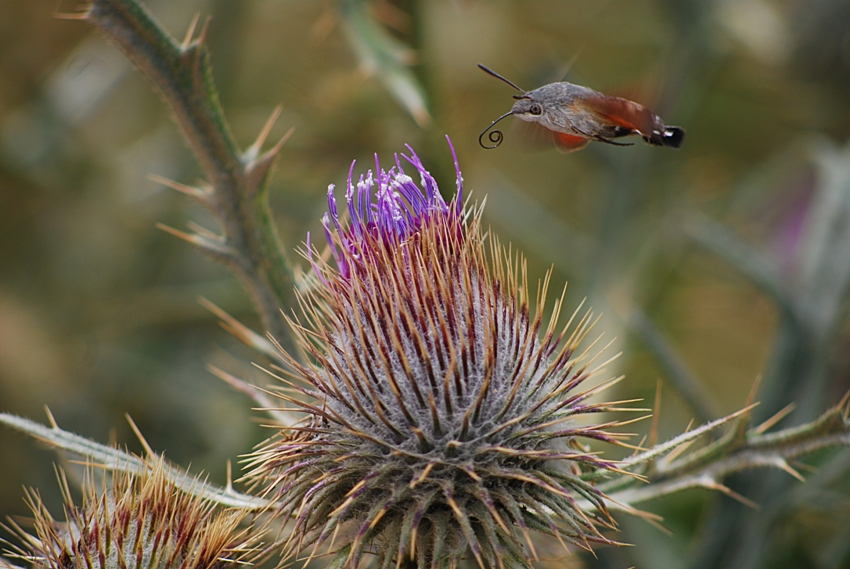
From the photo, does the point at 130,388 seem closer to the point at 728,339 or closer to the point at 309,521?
the point at 309,521

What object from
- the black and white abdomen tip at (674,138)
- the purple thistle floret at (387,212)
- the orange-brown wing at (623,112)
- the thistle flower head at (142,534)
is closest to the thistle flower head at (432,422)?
the purple thistle floret at (387,212)

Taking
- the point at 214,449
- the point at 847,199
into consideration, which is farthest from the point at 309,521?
the point at 847,199

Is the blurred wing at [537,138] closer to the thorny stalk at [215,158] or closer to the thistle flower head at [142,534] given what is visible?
the thorny stalk at [215,158]

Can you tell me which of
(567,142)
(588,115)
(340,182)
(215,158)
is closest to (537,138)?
(567,142)

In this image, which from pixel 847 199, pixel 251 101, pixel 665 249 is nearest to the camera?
pixel 847 199

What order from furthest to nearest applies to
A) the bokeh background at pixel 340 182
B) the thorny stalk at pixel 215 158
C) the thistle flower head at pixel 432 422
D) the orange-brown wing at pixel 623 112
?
the bokeh background at pixel 340 182 → the thorny stalk at pixel 215 158 → the orange-brown wing at pixel 623 112 → the thistle flower head at pixel 432 422
